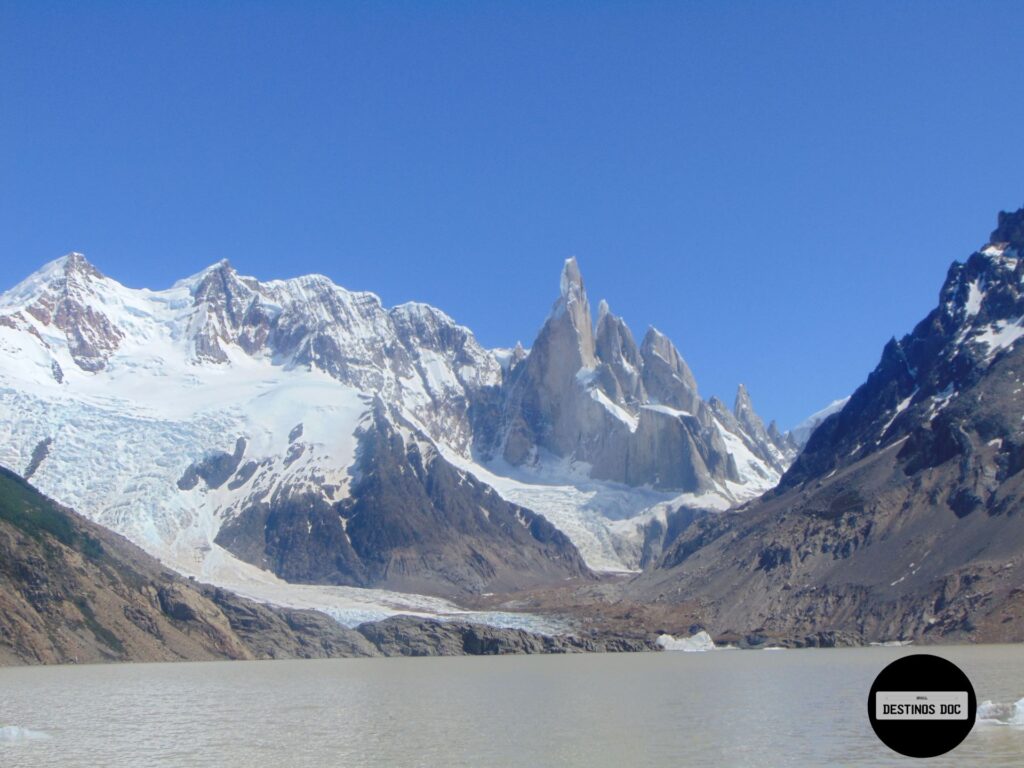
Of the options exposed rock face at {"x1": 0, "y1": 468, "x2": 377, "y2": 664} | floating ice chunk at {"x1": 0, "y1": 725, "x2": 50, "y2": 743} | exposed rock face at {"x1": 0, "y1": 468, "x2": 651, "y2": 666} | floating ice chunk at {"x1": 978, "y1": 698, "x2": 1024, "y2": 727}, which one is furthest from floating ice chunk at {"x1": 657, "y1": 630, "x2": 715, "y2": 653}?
floating ice chunk at {"x1": 0, "y1": 725, "x2": 50, "y2": 743}

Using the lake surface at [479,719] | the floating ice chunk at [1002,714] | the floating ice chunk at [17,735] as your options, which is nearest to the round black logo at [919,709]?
the lake surface at [479,719]

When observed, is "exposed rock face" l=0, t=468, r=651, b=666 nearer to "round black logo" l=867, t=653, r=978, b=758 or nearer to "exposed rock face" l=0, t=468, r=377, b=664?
"exposed rock face" l=0, t=468, r=377, b=664

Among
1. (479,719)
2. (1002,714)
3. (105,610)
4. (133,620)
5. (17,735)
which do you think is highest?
(105,610)

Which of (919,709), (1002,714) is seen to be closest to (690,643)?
(1002,714)

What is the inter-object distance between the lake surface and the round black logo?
24012 mm

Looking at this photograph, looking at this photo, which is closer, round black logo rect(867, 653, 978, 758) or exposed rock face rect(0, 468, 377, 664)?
round black logo rect(867, 653, 978, 758)

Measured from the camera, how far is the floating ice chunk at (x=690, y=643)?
187 metres

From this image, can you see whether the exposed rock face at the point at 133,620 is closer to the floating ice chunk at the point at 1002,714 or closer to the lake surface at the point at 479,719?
the lake surface at the point at 479,719

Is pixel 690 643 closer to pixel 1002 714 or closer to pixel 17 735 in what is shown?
pixel 1002 714

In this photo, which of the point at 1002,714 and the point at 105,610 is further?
the point at 105,610

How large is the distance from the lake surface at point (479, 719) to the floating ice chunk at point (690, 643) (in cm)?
7007

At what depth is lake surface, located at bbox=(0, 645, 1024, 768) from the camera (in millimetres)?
49812

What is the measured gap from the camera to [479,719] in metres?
67.1

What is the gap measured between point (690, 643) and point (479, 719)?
126851mm
